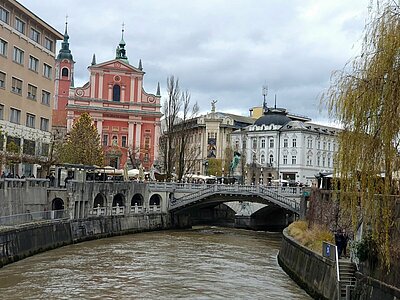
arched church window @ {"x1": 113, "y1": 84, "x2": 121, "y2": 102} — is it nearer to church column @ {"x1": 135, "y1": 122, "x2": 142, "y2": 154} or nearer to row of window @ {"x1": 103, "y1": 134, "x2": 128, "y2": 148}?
church column @ {"x1": 135, "y1": 122, "x2": 142, "y2": 154}

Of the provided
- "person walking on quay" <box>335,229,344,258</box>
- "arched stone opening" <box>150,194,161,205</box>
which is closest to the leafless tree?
"arched stone opening" <box>150,194,161,205</box>

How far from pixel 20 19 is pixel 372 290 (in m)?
42.2

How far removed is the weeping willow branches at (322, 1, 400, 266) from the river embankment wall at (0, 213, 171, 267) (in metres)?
Result: 19.3

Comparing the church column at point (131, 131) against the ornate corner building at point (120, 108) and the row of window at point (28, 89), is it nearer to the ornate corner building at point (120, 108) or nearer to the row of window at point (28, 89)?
the ornate corner building at point (120, 108)

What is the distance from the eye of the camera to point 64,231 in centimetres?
4469

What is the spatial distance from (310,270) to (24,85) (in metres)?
35.6

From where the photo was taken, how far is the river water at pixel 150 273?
28158mm

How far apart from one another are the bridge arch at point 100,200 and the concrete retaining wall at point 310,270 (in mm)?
24756

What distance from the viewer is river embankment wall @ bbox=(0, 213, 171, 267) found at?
34.3 meters

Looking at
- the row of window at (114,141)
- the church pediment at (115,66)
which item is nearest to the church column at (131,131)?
the row of window at (114,141)

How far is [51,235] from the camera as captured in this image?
4181 cm

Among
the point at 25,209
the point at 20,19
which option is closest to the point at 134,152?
the point at 20,19

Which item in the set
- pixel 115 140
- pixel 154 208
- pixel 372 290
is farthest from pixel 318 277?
pixel 115 140

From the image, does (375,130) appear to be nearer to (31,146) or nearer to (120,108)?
(31,146)
